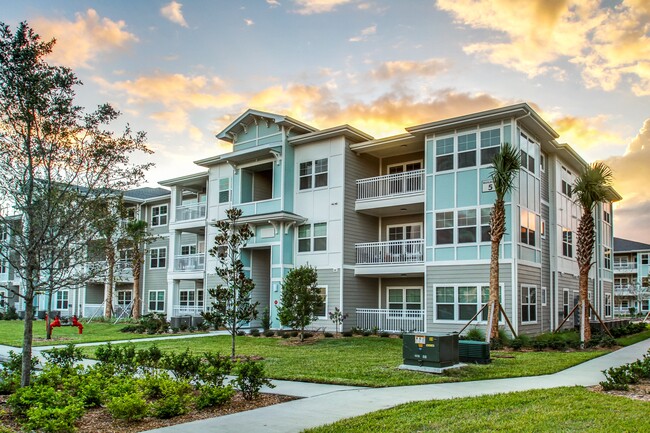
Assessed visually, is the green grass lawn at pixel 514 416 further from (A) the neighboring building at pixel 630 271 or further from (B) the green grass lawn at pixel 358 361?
(A) the neighboring building at pixel 630 271

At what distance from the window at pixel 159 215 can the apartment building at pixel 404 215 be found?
8.39m

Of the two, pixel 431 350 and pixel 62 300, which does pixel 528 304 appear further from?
pixel 62 300

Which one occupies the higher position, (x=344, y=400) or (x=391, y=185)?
(x=391, y=185)

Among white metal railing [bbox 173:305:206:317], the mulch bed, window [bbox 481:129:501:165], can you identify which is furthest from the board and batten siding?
white metal railing [bbox 173:305:206:317]

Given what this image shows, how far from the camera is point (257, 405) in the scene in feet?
33.4

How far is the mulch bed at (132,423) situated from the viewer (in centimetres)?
859

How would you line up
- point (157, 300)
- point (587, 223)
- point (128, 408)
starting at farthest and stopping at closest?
point (157, 300) < point (587, 223) < point (128, 408)

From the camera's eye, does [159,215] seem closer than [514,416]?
No

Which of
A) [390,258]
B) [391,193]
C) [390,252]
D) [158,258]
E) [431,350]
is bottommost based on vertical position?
[431,350]

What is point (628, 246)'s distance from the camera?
2729 inches

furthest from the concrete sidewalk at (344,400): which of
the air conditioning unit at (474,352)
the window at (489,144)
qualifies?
the window at (489,144)

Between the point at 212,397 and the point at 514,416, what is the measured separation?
16.2ft

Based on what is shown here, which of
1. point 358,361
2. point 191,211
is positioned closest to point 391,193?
point 358,361

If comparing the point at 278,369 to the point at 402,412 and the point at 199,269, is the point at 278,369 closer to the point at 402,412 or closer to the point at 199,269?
the point at 402,412
